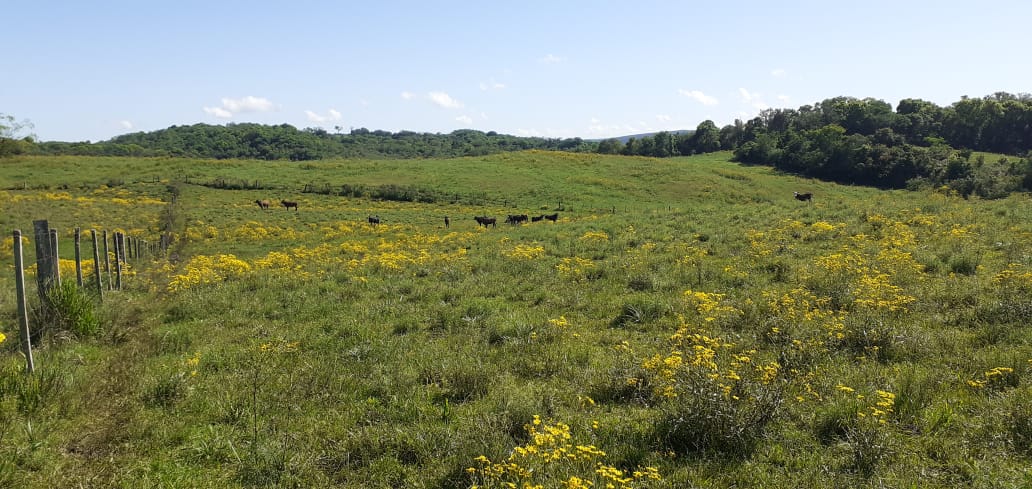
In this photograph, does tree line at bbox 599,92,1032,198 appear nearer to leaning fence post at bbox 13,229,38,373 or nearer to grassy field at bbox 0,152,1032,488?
grassy field at bbox 0,152,1032,488

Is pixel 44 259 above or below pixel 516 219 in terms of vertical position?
above

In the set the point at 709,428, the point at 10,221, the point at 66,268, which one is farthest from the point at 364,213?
the point at 709,428

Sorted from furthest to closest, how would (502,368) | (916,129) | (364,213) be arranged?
(916,129)
(364,213)
(502,368)

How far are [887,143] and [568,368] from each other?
325 ft

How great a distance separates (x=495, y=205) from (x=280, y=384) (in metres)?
45.4

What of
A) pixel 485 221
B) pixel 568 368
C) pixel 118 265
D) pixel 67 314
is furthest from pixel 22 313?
pixel 485 221

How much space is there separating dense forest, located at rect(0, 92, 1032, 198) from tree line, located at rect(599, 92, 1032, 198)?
15cm

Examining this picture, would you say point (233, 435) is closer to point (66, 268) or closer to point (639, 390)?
point (639, 390)

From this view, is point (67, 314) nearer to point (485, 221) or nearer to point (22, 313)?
point (22, 313)

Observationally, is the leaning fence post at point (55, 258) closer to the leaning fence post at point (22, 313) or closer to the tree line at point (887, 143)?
the leaning fence post at point (22, 313)

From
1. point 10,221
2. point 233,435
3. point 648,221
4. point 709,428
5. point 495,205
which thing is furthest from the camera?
point 495,205

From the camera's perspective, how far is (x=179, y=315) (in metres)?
11.9

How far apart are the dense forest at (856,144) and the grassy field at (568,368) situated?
33733 mm

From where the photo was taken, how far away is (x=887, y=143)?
8538cm
